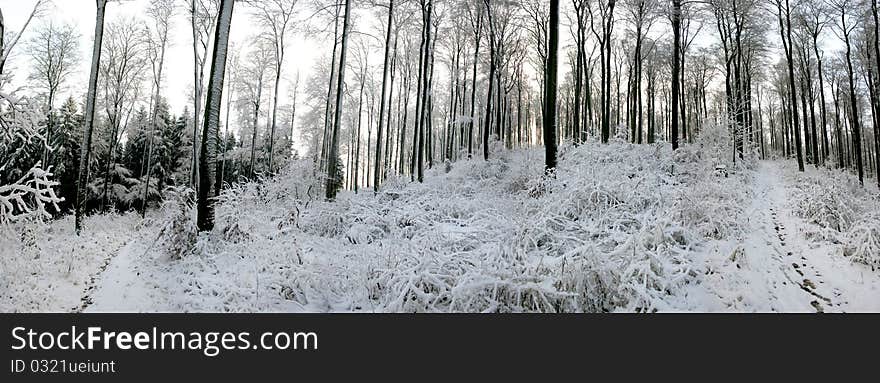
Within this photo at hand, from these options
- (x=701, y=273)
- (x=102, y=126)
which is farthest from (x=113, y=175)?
(x=701, y=273)

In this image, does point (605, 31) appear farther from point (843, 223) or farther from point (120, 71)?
point (120, 71)

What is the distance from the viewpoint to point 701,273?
4.53 m

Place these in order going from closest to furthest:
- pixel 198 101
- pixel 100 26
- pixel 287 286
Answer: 1. pixel 287 286
2. pixel 100 26
3. pixel 198 101

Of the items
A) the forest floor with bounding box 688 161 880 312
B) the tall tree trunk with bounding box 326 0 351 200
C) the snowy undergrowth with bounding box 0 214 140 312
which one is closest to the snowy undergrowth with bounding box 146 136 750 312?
the forest floor with bounding box 688 161 880 312

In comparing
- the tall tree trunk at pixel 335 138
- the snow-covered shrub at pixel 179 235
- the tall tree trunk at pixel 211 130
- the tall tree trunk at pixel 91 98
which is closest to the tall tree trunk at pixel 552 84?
the tall tree trunk at pixel 335 138

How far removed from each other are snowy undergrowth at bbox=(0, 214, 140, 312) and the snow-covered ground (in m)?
0.03

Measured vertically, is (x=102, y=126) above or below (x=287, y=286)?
above

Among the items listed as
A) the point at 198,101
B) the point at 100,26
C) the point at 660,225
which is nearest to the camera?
the point at 660,225

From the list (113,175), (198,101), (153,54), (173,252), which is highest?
(153,54)
